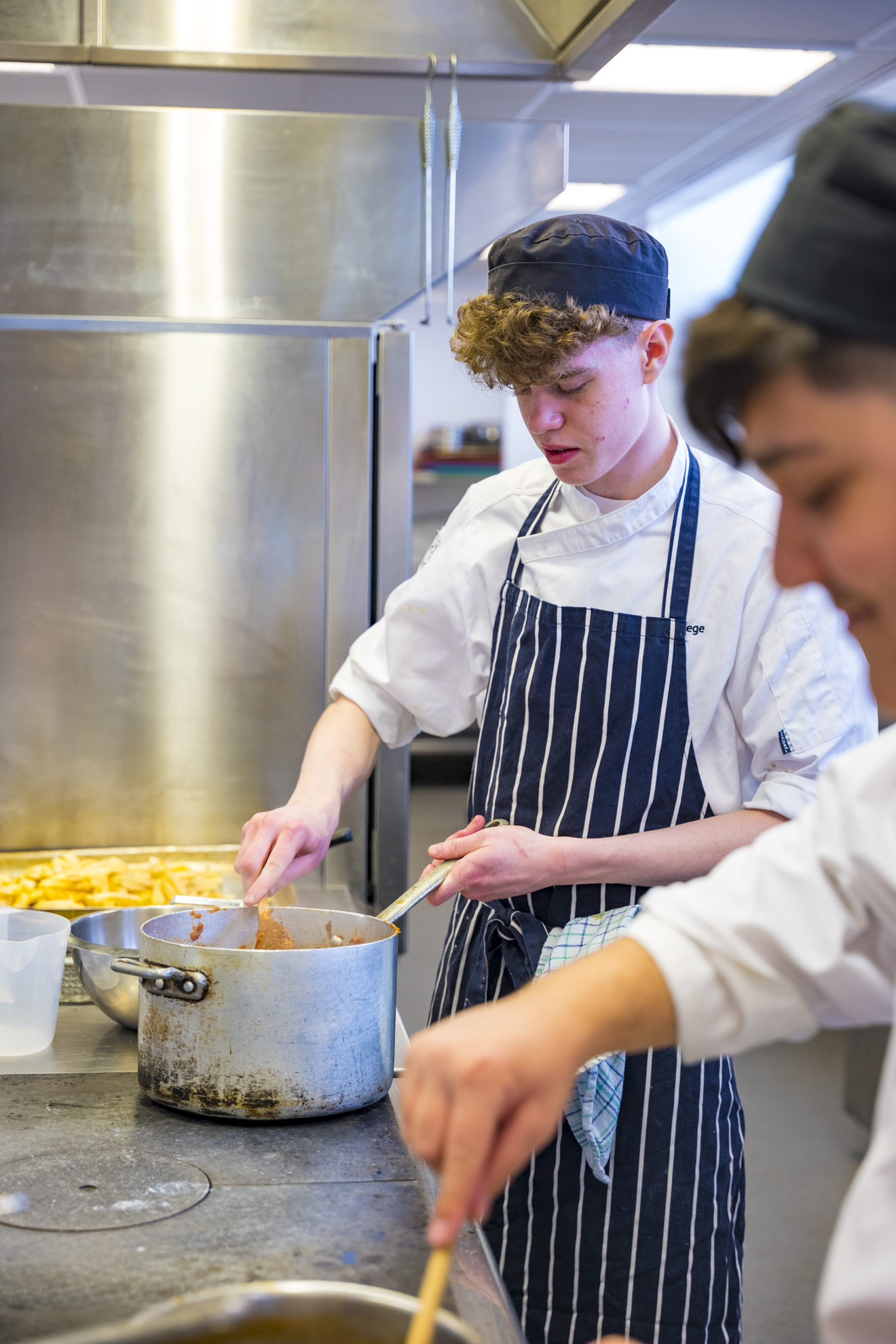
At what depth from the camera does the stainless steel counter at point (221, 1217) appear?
914 mm

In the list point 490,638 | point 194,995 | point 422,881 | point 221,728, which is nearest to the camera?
point 194,995

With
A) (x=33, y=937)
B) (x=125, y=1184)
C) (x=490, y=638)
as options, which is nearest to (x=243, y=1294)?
(x=125, y=1184)

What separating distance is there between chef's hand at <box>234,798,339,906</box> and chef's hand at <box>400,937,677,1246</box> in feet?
2.48

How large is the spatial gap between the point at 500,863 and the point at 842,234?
0.90 metres

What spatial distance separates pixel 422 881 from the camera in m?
1.43

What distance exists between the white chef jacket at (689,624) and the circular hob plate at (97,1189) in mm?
780

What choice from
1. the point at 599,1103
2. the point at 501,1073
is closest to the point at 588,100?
the point at 599,1103

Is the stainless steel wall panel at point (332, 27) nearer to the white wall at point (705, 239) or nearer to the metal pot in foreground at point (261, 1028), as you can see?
the metal pot in foreground at point (261, 1028)

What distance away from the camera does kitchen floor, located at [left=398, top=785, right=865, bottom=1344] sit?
106 inches

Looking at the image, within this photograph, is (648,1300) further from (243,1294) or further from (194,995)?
(243,1294)

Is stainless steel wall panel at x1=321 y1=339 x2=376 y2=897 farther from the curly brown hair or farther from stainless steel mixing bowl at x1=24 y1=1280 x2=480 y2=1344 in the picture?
stainless steel mixing bowl at x1=24 y1=1280 x2=480 y2=1344

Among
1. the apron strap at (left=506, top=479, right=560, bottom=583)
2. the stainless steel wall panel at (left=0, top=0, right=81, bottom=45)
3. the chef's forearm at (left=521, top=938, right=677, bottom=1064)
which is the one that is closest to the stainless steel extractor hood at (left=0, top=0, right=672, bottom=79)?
the stainless steel wall panel at (left=0, top=0, right=81, bottom=45)

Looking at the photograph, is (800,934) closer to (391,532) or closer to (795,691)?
(795,691)

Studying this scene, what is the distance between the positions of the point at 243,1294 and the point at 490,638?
1.17 m
